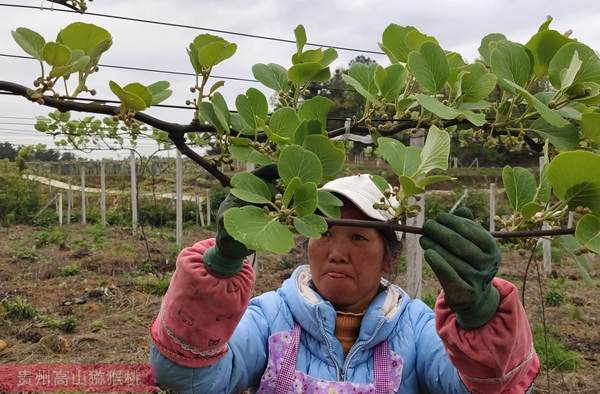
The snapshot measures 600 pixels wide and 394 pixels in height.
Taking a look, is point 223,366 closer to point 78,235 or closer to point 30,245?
point 30,245

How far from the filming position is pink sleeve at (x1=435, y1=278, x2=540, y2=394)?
886mm

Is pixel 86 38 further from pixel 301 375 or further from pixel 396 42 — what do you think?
pixel 301 375

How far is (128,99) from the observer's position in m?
0.55

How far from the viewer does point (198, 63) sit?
0.63 m

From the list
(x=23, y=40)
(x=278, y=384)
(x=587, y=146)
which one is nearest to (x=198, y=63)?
(x=23, y=40)

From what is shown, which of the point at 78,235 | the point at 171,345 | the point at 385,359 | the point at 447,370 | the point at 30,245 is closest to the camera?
the point at 171,345

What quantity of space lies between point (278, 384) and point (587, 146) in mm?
885

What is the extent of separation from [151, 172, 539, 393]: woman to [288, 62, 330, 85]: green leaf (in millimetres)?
207

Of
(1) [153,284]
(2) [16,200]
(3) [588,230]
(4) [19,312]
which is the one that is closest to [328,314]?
(3) [588,230]

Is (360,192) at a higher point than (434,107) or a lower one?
lower

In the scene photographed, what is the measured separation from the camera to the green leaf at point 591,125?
53cm

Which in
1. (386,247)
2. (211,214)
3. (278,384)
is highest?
(386,247)

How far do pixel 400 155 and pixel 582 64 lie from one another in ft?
0.72

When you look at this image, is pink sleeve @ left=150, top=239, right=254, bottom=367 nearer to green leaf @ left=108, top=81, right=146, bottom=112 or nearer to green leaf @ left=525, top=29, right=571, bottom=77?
green leaf @ left=108, top=81, right=146, bottom=112
